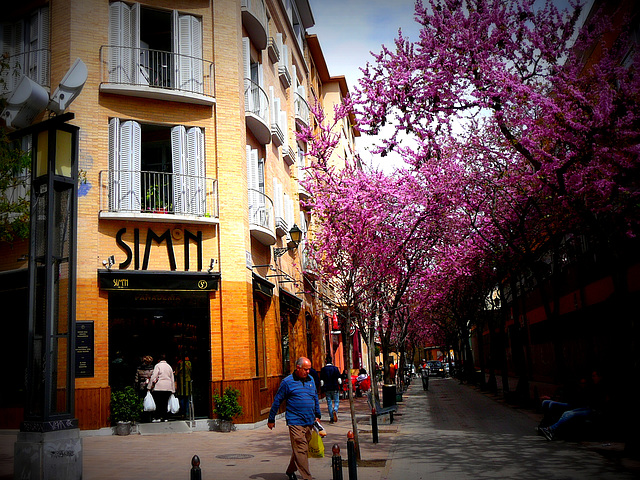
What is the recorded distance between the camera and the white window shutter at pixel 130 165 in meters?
17.6

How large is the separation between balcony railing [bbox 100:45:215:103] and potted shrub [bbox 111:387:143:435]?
316 inches

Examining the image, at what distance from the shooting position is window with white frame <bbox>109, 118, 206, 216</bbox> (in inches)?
695

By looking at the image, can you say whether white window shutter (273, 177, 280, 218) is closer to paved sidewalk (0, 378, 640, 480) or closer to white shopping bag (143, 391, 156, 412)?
paved sidewalk (0, 378, 640, 480)

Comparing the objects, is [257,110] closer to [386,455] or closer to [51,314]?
[386,455]

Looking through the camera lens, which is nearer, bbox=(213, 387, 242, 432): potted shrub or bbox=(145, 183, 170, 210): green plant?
bbox=(213, 387, 242, 432): potted shrub

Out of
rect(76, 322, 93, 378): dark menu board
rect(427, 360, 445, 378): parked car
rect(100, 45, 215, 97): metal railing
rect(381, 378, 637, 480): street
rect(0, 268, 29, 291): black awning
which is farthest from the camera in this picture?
rect(427, 360, 445, 378): parked car

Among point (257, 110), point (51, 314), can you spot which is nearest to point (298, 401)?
point (51, 314)

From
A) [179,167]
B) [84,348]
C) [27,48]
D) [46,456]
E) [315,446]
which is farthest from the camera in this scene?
[27,48]

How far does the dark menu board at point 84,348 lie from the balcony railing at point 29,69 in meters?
6.82

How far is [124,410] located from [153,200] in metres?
5.66

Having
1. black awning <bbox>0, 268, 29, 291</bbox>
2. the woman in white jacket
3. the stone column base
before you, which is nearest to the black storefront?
the woman in white jacket

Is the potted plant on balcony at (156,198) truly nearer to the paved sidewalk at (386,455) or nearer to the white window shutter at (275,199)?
the paved sidewalk at (386,455)

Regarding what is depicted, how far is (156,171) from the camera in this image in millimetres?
18438

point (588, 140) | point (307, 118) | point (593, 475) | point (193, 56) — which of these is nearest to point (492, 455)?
point (593, 475)
